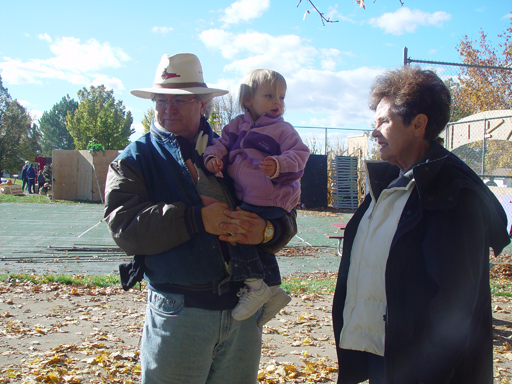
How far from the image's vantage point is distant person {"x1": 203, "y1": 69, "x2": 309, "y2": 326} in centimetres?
217

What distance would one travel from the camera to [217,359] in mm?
2197

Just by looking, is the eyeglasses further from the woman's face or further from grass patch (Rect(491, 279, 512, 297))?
grass patch (Rect(491, 279, 512, 297))

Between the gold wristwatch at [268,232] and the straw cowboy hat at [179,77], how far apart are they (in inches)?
31.3

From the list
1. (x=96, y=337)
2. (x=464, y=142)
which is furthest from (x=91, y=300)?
(x=464, y=142)

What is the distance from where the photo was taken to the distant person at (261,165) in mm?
2168

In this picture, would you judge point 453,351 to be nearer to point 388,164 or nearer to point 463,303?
point 463,303

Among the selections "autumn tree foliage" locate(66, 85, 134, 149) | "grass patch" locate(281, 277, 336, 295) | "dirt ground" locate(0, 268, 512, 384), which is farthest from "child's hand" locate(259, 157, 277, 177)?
"autumn tree foliage" locate(66, 85, 134, 149)

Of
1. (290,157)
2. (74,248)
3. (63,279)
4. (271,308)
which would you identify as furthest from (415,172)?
(74,248)

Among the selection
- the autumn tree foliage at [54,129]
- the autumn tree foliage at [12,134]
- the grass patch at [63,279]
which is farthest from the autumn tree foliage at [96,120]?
the grass patch at [63,279]

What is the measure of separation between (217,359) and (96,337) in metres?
3.08

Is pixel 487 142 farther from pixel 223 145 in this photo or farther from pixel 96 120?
pixel 96 120

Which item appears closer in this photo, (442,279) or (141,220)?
(442,279)

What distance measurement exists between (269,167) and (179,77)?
72 centimetres

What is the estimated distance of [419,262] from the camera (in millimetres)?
1822
